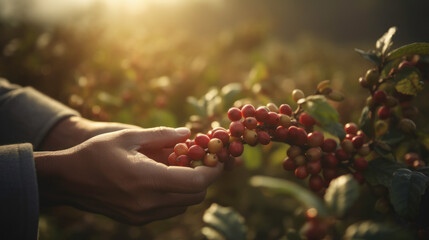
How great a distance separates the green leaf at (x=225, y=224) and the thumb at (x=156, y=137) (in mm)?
361

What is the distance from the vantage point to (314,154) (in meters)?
1.18

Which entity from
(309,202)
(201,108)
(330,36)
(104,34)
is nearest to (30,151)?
(201,108)

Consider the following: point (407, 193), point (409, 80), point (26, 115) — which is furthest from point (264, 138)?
point (26, 115)

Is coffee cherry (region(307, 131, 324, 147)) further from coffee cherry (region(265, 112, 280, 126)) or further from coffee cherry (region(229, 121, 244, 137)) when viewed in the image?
coffee cherry (region(229, 121, 244, 137))

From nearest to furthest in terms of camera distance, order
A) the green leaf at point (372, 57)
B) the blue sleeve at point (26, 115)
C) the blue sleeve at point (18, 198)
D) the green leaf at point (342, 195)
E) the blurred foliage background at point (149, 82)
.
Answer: the green leaf at point (342, 195) → the blue sleeve at point (18, 198) → the green leaf at point (372, 57) → the blue sleeve at point (26, 115) → the blurred foliage background at point (149, 82)

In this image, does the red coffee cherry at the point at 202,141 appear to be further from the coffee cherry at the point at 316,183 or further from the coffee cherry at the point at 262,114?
the coffee cherry at the point at 316,183

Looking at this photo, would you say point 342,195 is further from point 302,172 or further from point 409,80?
point 409,80

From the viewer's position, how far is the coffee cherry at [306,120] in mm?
1285

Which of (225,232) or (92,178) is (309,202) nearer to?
(225,232)

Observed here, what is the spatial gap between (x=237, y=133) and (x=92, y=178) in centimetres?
68

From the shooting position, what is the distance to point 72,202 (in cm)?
141

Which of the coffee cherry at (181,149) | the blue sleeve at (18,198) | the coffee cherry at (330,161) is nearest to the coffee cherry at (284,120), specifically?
the coffee cherry at (330,161)

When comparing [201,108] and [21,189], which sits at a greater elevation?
[201,108]

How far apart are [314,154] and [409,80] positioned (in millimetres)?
501
